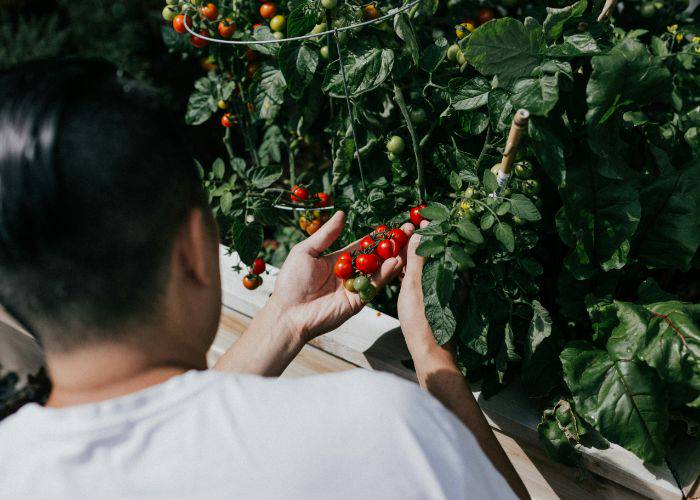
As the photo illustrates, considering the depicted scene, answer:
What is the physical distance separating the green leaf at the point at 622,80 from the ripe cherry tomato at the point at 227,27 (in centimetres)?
84

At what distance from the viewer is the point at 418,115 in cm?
124

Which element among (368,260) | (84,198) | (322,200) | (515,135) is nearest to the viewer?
(84,198)

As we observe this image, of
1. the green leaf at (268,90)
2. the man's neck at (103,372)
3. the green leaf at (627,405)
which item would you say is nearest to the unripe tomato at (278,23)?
the green leaf at (268,90)

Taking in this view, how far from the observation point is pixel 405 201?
1.37 metres

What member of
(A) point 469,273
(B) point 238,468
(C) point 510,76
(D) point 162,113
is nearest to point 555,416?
(A) point 469,273

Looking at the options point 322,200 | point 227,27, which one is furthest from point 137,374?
point 227,27

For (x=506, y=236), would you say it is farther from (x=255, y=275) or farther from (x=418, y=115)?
(x=255, y=275)

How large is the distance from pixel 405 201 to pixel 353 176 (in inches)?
7.9

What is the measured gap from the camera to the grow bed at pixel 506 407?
3.66 feet

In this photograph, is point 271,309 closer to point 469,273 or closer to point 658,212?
point 469,273

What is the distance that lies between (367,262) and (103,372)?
21.9 inches

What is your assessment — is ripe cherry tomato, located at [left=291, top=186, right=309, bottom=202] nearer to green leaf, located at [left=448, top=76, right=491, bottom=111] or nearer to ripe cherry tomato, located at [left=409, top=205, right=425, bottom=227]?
ripe cherry tomato, located at [left=409, top=205, right=425, bottom=227]

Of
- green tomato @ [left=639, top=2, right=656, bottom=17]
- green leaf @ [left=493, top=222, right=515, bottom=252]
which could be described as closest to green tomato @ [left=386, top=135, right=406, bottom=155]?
green leaf @ [left=493, top=222, right=515, bottom=252]

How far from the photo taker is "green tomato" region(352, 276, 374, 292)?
1093 mm
